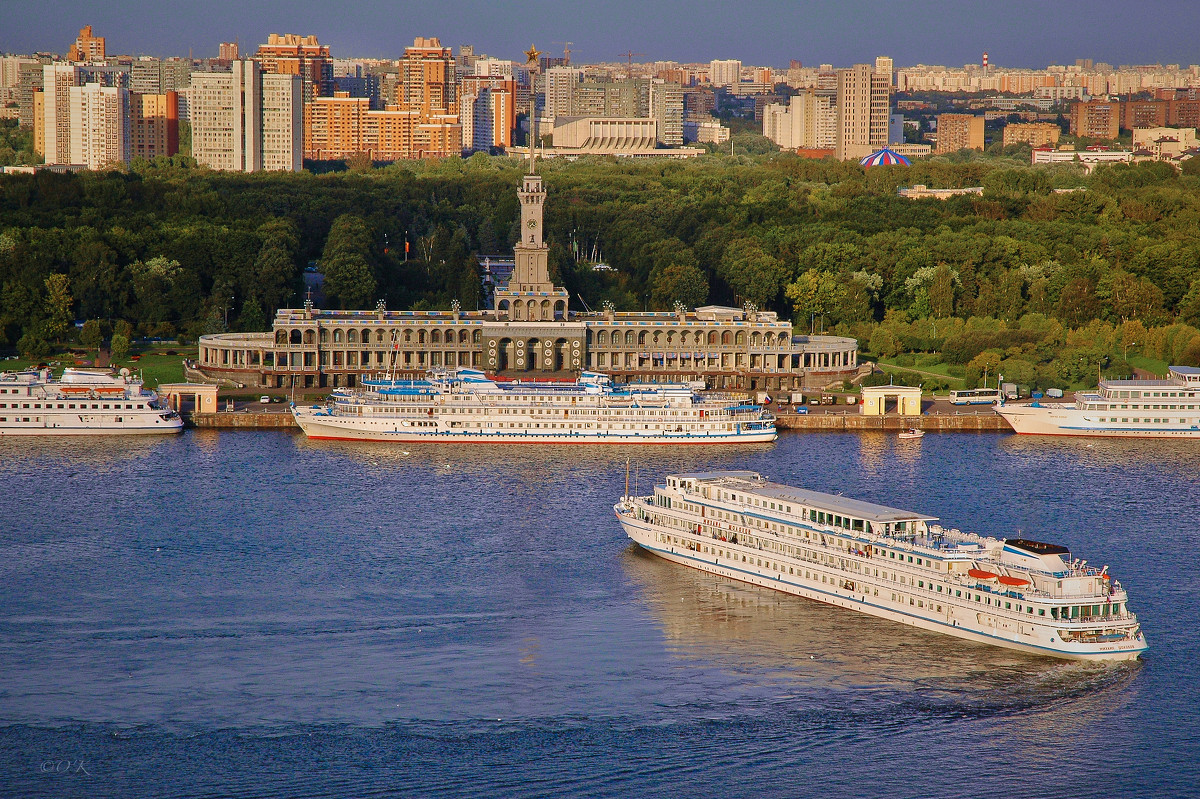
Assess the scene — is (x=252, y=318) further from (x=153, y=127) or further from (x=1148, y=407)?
(x=153, y=127)

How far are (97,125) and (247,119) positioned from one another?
48.5 ft

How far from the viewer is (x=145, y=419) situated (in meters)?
64.6

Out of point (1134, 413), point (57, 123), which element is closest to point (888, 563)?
point (1134, 413)

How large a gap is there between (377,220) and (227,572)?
6655 centimetres

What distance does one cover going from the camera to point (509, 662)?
1423 inches

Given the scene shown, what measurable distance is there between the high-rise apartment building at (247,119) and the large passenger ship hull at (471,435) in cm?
10603

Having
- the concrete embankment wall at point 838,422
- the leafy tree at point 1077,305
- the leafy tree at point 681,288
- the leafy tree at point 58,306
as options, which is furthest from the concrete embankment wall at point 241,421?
the leafy tree at point 1077,305

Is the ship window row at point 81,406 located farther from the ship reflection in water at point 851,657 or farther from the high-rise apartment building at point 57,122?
the high-rise apartment building at point 57,122

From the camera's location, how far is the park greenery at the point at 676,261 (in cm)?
8231

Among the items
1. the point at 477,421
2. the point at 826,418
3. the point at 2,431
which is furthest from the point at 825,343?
the point at 2,431

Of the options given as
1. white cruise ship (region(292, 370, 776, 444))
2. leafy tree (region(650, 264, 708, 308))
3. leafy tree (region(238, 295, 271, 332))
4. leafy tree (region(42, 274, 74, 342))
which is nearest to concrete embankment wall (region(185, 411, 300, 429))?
white cruise ship (region(292, 370, 776, 444))

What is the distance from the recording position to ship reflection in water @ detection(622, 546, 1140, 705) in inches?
1367

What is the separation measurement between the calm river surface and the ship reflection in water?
0.09 meters

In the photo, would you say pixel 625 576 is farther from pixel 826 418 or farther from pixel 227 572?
pixel 826 418
